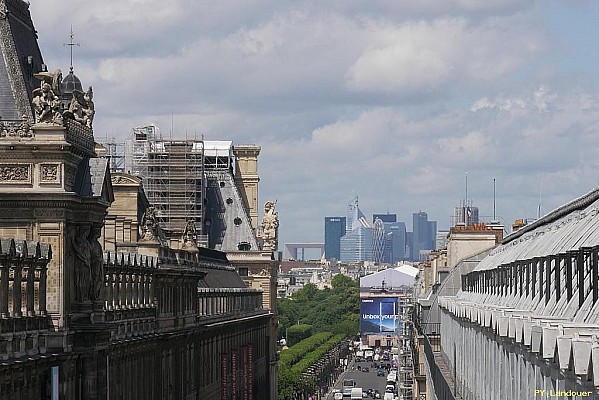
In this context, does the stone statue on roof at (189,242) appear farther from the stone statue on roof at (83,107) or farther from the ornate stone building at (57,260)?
the stone statue on roof at (83,107)

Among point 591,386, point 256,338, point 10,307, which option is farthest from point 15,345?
point 256,338

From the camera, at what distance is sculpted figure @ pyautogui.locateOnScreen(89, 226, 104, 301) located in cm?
5822

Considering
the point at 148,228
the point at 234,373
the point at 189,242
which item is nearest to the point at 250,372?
the point at 234,373

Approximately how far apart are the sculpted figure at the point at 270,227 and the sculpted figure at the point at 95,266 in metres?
97.6

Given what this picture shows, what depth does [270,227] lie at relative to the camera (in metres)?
159

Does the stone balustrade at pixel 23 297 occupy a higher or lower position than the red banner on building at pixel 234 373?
higher

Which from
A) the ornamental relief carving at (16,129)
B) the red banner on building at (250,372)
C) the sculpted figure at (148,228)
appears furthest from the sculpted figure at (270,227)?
the ornamental relief carving at (16,129)

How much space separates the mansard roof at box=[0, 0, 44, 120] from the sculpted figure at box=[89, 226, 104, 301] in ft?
13.4

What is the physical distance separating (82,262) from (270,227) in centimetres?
10175

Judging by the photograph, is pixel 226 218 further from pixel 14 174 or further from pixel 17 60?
pixel 14 174

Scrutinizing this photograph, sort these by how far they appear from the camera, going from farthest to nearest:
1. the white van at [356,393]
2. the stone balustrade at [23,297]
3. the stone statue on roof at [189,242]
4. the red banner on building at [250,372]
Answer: the white van at [356,393] < the red banner on building at [250,372] < the stone statue on roof at [189,242] < the stone balustrade at [23,297]

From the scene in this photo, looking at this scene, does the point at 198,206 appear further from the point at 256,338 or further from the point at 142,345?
the point at 142,345

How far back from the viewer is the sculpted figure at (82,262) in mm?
56875

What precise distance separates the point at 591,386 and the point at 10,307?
2275 cm
